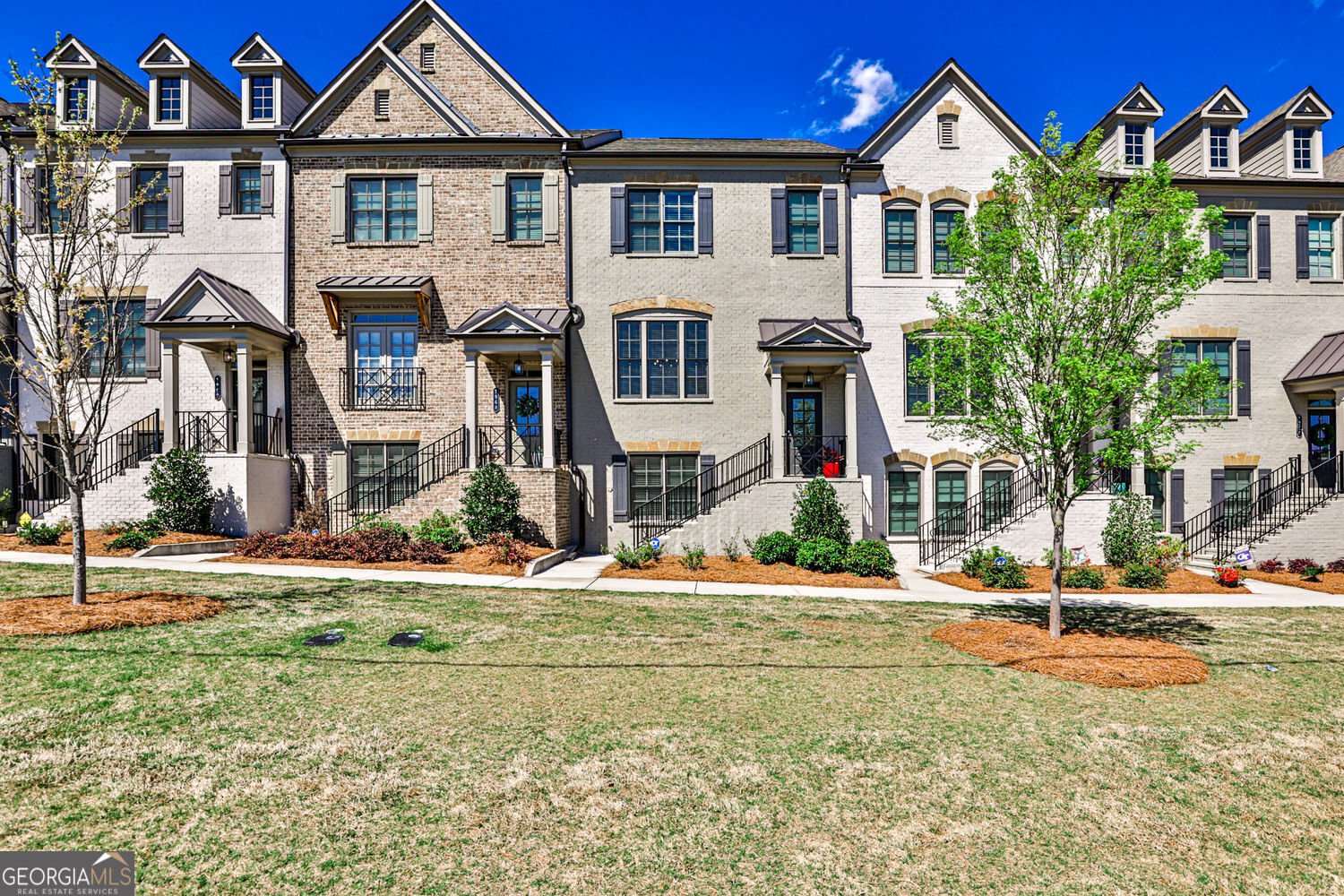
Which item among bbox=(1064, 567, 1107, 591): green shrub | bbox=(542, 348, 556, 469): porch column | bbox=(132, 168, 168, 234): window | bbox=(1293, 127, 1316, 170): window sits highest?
bbox=(1293, 127, 1316, 170): window

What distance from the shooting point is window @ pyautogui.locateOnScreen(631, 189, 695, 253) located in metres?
18.2

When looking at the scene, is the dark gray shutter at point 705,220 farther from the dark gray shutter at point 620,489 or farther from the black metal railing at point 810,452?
the dark gray shutter at point 620,489

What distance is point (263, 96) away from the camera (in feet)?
60.3

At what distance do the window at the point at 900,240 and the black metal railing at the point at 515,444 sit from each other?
960 centimetres

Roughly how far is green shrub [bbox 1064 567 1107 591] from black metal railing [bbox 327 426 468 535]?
528 inches

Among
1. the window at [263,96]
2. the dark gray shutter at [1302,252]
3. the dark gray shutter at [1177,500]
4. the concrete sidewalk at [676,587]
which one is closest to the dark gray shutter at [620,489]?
the concrete sidewalk at [676,587]

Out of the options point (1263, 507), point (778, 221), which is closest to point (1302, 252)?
point (1263, 507)

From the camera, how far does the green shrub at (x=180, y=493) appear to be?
587 inches

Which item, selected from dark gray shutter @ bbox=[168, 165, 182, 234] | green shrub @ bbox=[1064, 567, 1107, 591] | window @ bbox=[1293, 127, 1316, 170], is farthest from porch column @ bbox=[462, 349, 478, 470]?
window @ bbox=[1293, 127, 1316, 170]

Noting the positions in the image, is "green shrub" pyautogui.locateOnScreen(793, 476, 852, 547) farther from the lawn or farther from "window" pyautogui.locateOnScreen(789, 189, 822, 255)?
the lawn

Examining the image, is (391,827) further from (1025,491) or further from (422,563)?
(1025,491)

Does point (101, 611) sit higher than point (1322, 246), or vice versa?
point (1322, 246)

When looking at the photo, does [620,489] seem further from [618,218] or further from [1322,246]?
[1322,246]

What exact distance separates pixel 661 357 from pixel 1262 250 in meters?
16.3
